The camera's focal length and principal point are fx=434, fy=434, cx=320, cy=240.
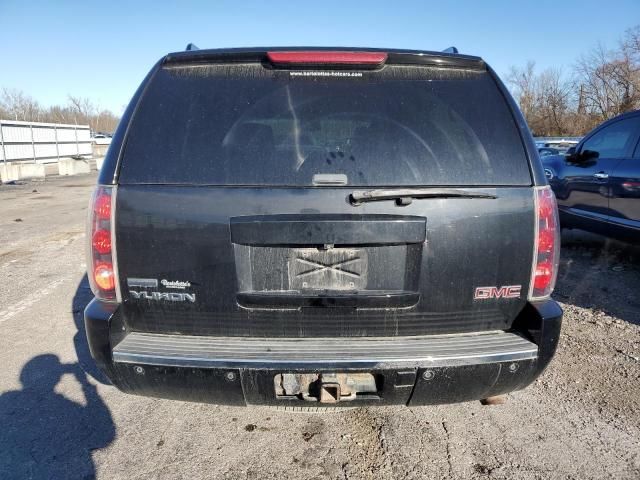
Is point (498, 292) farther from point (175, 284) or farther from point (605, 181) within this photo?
point (605, 181)

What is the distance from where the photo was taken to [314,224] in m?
1.87

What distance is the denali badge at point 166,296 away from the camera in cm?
196

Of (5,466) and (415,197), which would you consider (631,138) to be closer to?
(415,197)

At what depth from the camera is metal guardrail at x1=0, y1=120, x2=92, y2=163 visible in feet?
61.8

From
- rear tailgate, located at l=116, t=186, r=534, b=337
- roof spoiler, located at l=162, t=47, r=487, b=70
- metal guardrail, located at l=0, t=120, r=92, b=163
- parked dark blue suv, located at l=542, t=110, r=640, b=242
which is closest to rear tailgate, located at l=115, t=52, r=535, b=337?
rear tailgate, located at l=116, t=186, r=534, b=337

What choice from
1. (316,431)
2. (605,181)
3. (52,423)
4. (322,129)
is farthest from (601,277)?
(52,423)

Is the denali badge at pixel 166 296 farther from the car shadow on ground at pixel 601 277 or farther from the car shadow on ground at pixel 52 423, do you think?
the car shadow on ground at pixel 601 277

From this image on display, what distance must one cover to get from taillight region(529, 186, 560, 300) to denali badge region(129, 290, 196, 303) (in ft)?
5.19

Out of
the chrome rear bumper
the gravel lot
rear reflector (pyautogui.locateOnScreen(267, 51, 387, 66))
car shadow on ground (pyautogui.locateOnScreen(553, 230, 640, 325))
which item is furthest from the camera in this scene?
car shadow on ground (pyautogui.locateOnScreen(553, 230, 640, 325))

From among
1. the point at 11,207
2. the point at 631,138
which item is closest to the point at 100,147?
the point at 11,207

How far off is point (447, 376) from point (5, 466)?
2.28 metres

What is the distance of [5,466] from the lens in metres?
2.24

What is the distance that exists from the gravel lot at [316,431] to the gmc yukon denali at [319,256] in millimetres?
518

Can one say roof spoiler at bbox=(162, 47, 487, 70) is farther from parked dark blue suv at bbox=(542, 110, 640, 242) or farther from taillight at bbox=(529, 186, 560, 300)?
parked dark blue suv at bbox=(542, 110, 640, 242)
